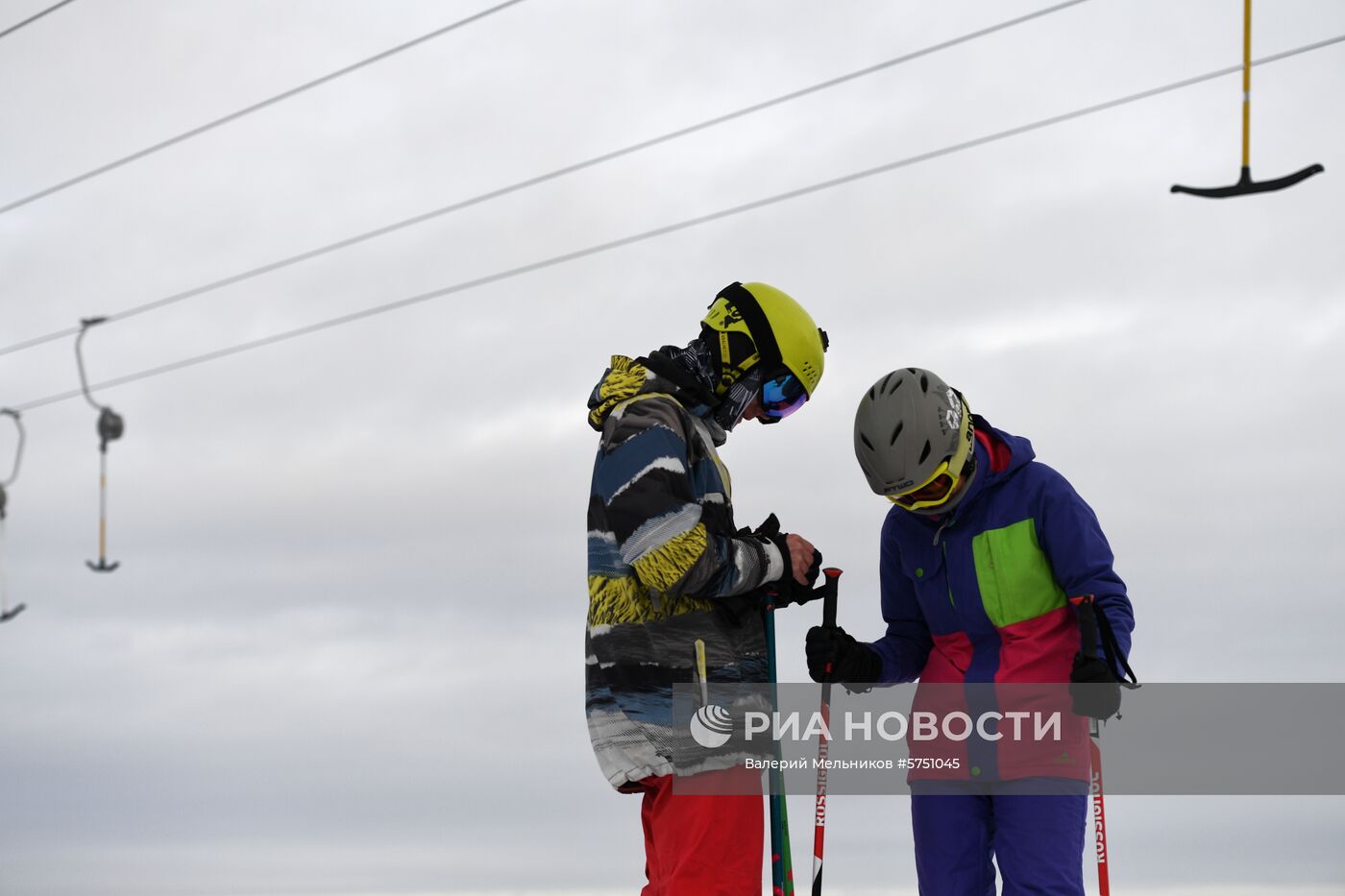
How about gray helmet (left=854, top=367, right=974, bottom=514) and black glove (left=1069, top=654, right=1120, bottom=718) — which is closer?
black glove (left=1069, top=654, right=1120, bottom=718)

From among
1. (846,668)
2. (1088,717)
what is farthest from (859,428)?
(1088,717)

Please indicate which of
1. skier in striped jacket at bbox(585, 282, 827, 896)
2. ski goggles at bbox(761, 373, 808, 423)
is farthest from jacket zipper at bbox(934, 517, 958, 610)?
ski goggles at bbox(761, 373, 808, 423)

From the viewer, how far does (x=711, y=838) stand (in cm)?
412

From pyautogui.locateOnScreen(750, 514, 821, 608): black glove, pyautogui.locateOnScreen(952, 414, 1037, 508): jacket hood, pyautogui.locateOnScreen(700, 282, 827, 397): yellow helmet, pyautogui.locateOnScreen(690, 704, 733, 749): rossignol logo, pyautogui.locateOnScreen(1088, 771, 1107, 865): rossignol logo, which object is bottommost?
pyautogui.locateOnScreen(1088, 771, 1107, 865): rossignol logo

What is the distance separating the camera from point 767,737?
4305mm

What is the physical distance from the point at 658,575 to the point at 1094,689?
1.20 metres

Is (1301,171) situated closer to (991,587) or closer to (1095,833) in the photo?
(991,587)

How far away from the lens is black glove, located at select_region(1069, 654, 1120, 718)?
12.9 ft

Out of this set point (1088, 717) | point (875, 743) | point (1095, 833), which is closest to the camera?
point (1088, 717)

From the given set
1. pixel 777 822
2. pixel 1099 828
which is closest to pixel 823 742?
pixel 777 822

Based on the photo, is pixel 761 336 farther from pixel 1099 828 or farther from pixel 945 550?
pixel 1099 828

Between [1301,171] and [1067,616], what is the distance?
4.85ft

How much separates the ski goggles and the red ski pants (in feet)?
3.57

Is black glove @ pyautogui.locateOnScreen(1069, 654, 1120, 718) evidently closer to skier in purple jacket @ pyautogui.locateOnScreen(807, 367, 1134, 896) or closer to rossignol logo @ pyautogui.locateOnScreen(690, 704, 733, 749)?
skier in purple jacket @ pyautogui.locateOnScreen(807, 367, 1134, 896)
